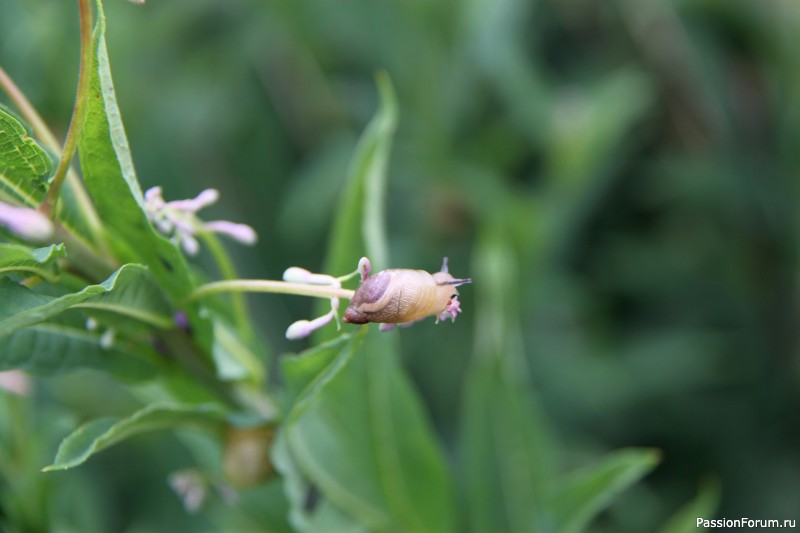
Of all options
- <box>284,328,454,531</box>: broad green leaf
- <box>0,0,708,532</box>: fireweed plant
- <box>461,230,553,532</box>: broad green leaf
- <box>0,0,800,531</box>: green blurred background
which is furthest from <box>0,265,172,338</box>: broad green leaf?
<box>0,0,800,531</box>: green blurred background

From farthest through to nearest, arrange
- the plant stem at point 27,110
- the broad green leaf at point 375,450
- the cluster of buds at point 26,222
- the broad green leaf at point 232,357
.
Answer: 1. the broad green leaf at point 375,450
2. the broad green leaf at point 232,357
3. the plant stem at point 27,110
4. the cluster of buds at point 26,222

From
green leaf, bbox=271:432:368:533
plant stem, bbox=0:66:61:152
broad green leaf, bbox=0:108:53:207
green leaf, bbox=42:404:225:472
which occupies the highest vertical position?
plant stem, bbox=0:66:61:152

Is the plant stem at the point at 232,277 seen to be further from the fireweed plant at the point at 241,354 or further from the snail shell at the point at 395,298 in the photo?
the snail shell at the point at 395,298

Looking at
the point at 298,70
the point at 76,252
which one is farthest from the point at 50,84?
the point at 76,252

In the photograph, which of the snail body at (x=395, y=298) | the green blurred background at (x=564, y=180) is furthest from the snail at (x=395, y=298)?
the green blurred background at (x=564, y=180)

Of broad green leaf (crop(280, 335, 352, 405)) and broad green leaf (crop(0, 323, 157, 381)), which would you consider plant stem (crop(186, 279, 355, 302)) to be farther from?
broad green leaf (crop(0, 323, 157, 381))

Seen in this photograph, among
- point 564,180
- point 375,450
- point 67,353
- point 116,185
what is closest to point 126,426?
point 67,353

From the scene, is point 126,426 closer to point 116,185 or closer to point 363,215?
point 116,185
